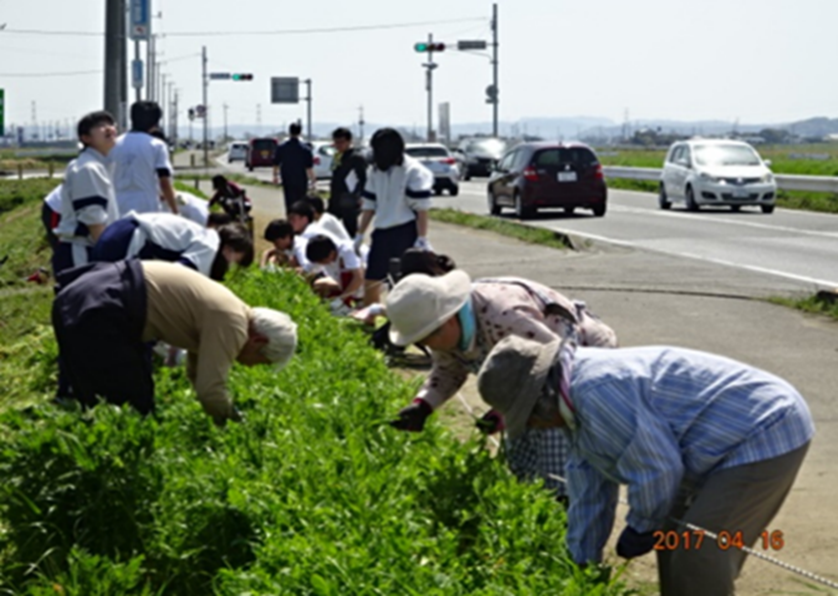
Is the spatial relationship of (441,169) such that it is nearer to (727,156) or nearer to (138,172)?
(727,156)

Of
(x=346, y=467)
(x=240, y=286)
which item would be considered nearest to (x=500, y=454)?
(x=346, y=467)

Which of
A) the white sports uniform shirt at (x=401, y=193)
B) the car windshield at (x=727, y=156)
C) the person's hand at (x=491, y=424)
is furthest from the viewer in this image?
the car windshield at (x=727, y=156)

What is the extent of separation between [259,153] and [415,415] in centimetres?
6616

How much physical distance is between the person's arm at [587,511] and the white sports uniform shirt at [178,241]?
319cm

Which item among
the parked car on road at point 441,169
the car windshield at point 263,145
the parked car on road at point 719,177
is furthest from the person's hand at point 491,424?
the car windshield at point 263,145

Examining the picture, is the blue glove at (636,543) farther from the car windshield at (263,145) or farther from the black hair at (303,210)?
the car windshield at (263,145)

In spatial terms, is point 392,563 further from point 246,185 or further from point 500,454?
point 246,185

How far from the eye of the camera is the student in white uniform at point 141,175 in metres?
12.0

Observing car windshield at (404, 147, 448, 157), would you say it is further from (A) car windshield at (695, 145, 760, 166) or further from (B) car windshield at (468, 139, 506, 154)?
(A) car windshield at (695, 145, 760, 166)

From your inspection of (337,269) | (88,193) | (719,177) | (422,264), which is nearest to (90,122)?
(88,193)

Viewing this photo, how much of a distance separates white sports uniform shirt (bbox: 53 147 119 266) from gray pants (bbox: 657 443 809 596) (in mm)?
6245

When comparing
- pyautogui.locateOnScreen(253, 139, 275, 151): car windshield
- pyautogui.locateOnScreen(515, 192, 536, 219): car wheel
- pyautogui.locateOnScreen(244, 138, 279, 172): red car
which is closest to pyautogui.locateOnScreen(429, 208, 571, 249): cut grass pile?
pyautogui.locateOnScreen(515, 192, 536, 219): car wheel

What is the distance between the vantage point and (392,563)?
13.9ft

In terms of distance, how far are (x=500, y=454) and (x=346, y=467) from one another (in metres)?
0.54
